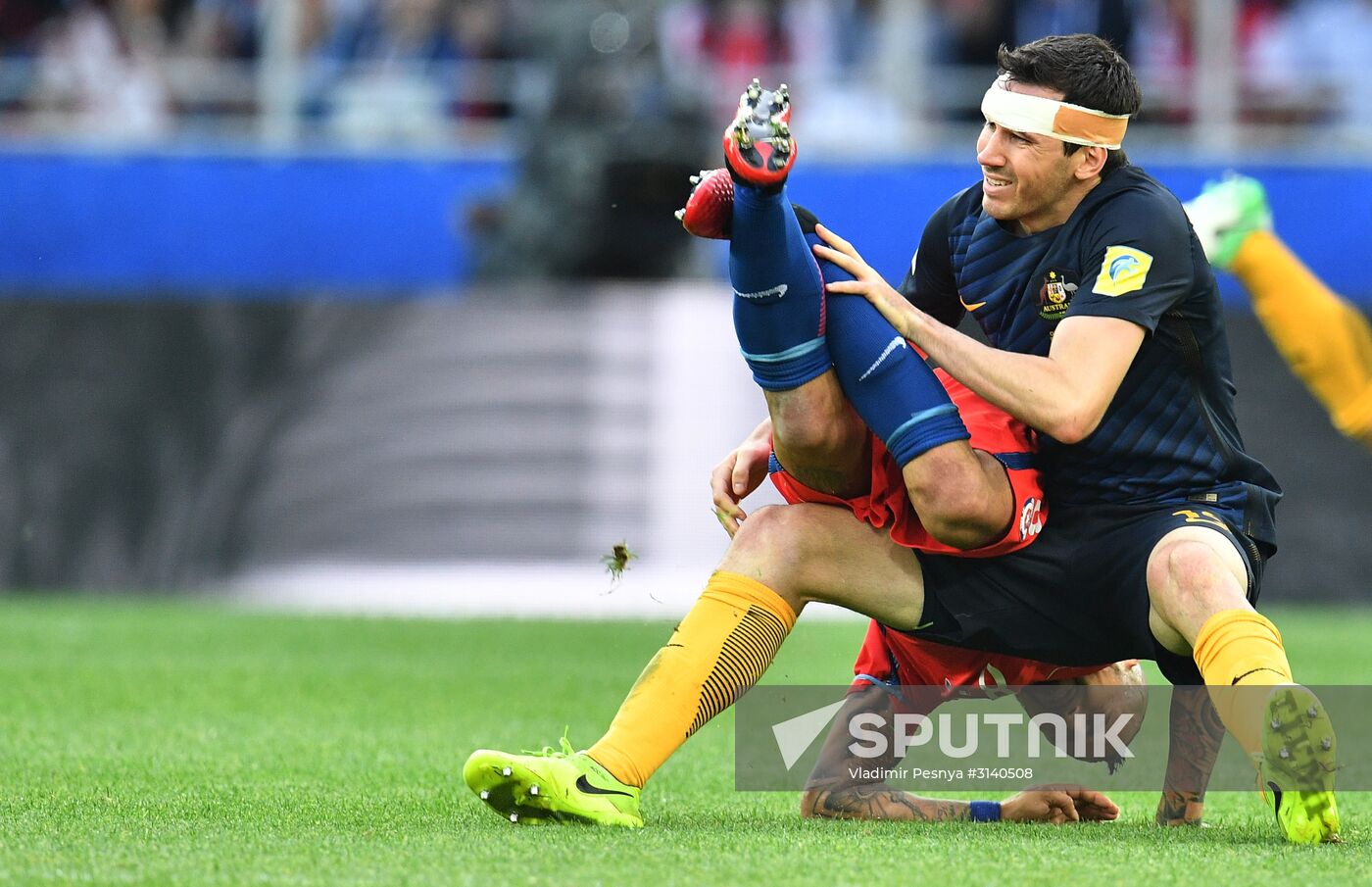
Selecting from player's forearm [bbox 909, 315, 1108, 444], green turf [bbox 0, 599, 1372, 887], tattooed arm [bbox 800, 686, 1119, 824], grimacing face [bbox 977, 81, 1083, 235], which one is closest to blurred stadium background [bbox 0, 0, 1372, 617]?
green turf [bbox 0, 599, 1372, 887]

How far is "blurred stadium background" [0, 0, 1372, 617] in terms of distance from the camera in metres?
9.99

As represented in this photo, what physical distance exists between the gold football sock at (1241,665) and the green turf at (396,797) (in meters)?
0.24

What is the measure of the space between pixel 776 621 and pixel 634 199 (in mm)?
8059

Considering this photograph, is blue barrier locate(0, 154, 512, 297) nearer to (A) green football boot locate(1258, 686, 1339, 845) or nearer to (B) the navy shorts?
(B) the navy shorts

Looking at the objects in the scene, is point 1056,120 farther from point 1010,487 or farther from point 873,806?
point 873,806

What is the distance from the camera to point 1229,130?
12211 millimetres

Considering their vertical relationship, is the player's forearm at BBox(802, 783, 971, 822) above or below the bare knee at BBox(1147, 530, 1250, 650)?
below

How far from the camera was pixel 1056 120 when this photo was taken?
4121 millimetres

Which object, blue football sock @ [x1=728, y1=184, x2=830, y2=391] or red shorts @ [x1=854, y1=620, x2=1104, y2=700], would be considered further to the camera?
red shorts @ [x1=854, y1=620, x2=1104, y2=700]

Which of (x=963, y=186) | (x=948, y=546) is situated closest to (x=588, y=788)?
(x=948, y=546)

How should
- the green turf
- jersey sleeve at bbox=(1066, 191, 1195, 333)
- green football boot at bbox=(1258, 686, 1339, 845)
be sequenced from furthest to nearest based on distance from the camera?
jersey sleeve at bbox=(1066, 191, 1195, 333), green football boot at bbox=(1258, 686, 1339, 845), the green turf

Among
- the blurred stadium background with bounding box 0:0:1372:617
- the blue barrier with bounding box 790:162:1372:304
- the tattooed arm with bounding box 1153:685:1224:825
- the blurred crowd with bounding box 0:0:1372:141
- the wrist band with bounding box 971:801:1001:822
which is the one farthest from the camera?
the blurred crowd with bounding box 0:0:1372:141

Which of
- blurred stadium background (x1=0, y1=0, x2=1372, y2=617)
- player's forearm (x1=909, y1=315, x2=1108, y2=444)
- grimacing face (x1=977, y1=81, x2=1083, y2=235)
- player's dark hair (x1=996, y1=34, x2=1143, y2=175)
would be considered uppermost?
player's dark hair (x1=996, y1=34, x2=1143, y2=175)

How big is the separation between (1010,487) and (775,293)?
642 mm
